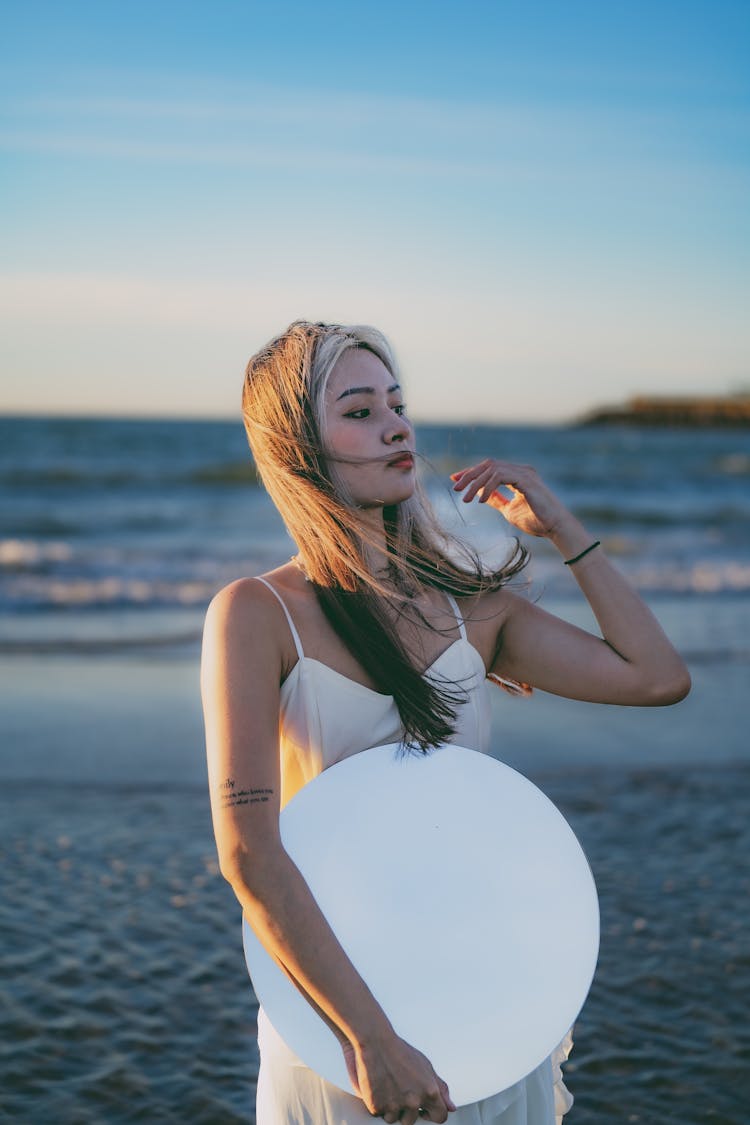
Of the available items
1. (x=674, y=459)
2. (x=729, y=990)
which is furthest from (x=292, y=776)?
(x=674, y=459)

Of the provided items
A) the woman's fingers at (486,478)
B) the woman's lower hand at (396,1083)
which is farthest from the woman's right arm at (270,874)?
the woman's fingers at (486,478)

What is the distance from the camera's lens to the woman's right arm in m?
1.52

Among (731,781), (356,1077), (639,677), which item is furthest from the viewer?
(731,781)

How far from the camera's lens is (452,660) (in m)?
1.94

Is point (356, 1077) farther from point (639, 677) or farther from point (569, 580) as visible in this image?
point (569, 580)

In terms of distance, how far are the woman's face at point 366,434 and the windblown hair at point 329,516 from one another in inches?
0.7

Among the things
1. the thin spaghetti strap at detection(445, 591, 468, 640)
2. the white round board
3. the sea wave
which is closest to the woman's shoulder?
the white round board

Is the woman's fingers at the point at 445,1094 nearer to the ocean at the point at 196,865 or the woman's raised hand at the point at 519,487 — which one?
the ocean at the point at 196,865

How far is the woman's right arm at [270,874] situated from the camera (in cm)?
152

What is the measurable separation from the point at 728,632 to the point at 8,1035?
24.2 ft

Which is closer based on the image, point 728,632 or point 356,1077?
point 356,1077

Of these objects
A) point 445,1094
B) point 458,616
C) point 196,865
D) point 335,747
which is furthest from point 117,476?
point 445,1094

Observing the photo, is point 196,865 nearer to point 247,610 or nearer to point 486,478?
point 486,478

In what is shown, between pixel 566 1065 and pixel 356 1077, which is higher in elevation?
pixel 356 1077
